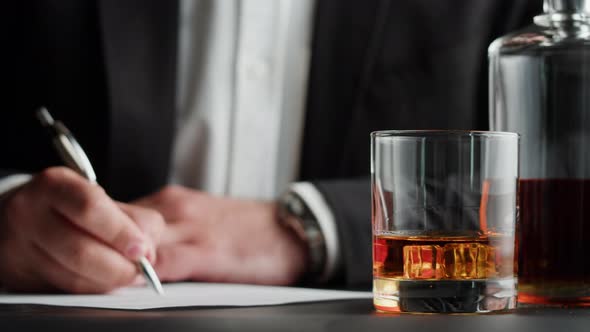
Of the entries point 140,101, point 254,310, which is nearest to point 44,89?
point 140,101

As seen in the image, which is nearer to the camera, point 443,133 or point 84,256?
point 443,133

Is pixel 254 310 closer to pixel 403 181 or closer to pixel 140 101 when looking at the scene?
pixel 403 181

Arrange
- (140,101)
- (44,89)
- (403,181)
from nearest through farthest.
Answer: (403,181)
(140,101)
(44,89)

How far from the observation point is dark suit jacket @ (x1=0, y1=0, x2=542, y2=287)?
1144 millimetres

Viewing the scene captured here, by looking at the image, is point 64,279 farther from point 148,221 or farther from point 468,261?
point 468,261

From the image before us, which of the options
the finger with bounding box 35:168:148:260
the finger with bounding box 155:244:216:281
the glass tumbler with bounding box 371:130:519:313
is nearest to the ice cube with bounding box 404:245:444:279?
the glass tumbler with bounding box 371:130:519:313

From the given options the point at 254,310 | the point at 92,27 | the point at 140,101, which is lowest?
the point at 254,310

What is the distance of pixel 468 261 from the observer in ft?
1.62

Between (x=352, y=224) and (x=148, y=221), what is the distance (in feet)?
0.74

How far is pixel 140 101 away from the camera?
1137 mm

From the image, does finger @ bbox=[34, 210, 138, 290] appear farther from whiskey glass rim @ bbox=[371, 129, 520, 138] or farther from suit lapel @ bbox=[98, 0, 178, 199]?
suit lapel @ bbox=[98, 0, 178, 199]

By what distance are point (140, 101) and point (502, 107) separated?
0.68m

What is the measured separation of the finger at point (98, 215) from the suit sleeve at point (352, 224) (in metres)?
0.24

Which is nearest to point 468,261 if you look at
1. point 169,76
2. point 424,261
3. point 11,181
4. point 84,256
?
point 424,261
